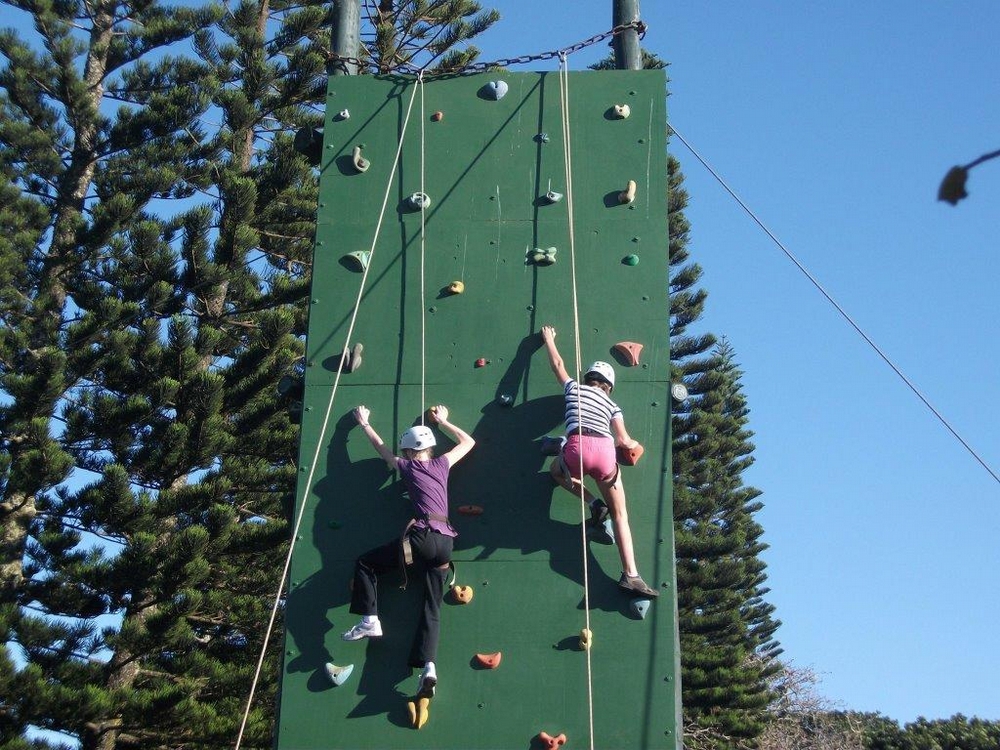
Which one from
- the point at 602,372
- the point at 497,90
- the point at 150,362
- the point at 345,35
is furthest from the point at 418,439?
the point at 150,362

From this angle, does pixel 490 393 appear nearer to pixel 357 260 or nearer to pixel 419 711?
pixel 357 260

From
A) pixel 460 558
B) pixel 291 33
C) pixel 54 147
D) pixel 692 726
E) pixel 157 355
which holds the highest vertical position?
pixel 291 33

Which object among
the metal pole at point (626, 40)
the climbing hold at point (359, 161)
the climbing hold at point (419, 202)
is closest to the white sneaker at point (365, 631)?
the climbing hold at point (419, 202)

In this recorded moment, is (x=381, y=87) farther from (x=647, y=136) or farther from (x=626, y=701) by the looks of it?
(x=626, y=701)

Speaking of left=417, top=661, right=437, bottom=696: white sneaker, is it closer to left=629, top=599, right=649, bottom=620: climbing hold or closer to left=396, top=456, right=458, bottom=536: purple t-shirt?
left=396, top=456, right=458, bottom=536: purple t-shirt

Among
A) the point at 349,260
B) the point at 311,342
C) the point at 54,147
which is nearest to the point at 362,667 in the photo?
the point at 311,342

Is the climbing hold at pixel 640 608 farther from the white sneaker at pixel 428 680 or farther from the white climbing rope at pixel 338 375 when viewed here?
the white climbing rope at pixel 338 375

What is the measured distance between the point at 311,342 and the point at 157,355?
5.87 meters

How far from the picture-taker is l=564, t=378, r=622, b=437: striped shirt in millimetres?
A: 5871

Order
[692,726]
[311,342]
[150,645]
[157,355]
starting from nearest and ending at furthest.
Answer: [311,342]
[150,645]
[157,355]
[692,726]

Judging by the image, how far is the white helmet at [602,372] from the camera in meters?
6.03

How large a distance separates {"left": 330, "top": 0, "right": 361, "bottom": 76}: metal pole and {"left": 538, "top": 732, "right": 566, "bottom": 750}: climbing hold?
3667mm

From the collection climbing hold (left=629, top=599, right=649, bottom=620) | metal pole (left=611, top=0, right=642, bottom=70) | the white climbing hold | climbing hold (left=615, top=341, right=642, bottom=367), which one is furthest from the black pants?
metal pole (left=611, top=0, right=642, bottom=70)

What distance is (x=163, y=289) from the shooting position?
12.2 metres
